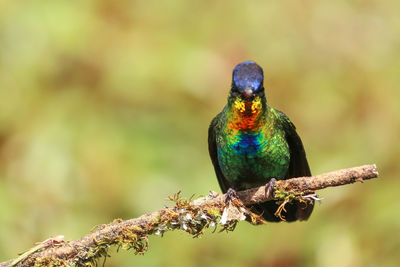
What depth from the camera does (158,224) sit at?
3.36m

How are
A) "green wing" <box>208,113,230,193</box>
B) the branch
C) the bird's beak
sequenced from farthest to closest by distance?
"green wing" <box>208,113,230,193</box>
the bird's beak
the branch

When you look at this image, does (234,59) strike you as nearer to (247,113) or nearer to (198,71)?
(198,71)

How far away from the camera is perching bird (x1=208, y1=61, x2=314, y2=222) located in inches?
159

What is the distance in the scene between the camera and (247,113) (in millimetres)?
A: 4164

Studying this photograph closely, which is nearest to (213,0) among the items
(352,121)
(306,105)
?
(306,105)

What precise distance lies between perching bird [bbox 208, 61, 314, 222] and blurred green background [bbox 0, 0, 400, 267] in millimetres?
761

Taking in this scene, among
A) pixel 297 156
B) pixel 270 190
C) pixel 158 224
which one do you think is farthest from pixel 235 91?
pixel 158 224

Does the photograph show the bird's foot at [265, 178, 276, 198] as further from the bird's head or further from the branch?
the bird's head

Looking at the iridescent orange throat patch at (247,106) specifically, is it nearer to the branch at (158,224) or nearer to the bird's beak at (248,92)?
the bird's beak at (248,92)

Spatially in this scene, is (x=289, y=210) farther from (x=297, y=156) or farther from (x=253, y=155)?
(x=253, y=155)

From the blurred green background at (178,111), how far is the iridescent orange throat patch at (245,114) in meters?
1.31

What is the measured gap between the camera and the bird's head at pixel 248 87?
3990 millimetres

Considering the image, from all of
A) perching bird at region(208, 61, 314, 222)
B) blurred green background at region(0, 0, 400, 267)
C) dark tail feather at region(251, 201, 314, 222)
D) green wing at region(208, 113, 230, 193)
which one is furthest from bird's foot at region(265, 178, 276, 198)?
blurred green background at region(0, 0, 400, 267)

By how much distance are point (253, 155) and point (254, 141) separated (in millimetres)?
107
